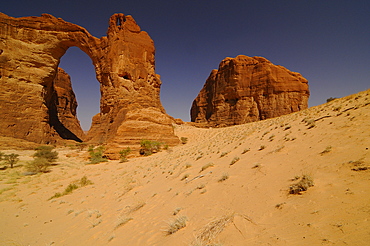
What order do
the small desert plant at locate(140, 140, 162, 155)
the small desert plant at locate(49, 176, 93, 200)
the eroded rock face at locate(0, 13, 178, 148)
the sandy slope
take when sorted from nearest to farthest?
the sandy slope
the small desert plant at locate(49, 176, 93, 200)
the small desert plant at locate(140, 140, 162, 155)
the eroded rock face at locate(0, 13, 178, 148)

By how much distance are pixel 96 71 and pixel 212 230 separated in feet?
102

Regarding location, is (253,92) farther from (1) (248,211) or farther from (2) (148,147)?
(1) (248,211)

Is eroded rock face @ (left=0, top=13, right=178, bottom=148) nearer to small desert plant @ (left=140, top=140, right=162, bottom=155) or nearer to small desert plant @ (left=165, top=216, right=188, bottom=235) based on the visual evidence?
small desert plant @ (left=140, top=140, right=162, bottom=155)

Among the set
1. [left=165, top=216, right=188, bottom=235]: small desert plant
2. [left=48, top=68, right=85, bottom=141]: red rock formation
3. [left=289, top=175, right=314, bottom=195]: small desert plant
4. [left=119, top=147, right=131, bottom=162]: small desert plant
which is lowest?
[left=119, top=147, right=131, bottom=162]: small desert plant

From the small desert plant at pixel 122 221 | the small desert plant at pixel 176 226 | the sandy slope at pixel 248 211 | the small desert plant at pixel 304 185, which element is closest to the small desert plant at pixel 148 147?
the sandy slope at pixel 248 211

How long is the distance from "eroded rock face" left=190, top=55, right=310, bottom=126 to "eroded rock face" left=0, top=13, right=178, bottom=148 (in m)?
28.3

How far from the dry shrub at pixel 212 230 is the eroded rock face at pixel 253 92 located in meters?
45.1

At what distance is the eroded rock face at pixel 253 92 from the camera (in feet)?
143

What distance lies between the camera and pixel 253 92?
1833 inches

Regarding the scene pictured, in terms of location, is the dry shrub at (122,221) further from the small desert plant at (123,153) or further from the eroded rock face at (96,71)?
the eroded rock face at (96,71)

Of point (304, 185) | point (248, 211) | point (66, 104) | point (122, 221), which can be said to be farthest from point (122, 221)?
point (66, 104)

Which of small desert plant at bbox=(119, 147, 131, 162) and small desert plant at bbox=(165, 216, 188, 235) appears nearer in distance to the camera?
small desert plant at bbox=(165, 216, 188, 235)

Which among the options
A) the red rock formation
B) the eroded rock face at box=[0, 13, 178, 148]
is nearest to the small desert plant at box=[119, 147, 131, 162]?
the eroded rock face at box=[0, 13, 178, 148]

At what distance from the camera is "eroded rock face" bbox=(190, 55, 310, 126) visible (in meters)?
43.5
